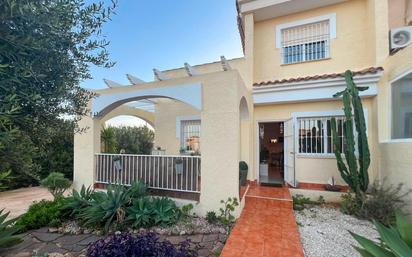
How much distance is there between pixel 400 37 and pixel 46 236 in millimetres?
13228

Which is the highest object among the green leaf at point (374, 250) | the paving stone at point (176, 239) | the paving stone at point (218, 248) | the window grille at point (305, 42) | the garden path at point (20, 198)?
the window grille at point (305, 42)

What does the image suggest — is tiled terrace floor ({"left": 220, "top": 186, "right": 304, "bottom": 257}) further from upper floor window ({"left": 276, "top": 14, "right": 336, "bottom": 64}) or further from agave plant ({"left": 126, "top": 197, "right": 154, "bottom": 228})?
upper floor window ({"left": 276, "top": 14, "right": 336, "bottom": 64})

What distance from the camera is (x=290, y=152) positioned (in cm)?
923

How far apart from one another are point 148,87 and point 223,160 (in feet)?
12.8

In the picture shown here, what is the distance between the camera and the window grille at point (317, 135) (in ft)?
30.4

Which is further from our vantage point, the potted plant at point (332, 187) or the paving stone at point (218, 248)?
the potted plant at point (332, 187)

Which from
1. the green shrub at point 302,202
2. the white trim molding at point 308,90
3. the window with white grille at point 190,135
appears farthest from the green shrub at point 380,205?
the window with white grille at point 190,135

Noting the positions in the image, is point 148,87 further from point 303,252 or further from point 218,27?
point 218,27

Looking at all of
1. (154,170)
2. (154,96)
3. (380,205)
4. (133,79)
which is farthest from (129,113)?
(380,205)

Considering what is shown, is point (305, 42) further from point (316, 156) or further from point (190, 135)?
point (190, 135)

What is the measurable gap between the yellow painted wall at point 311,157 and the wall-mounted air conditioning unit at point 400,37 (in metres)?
2.10

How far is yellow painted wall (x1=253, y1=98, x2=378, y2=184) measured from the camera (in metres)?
8.71

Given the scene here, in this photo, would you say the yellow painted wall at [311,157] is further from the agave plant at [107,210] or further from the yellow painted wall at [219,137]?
the agave plant at [107,210]

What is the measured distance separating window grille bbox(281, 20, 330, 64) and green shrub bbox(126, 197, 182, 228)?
8378 millimetres
